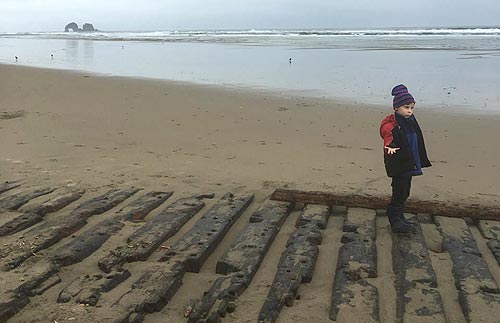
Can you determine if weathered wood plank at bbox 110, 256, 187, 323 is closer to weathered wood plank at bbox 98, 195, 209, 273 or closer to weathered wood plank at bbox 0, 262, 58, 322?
weathered wood plank at bbox 98, 195, 209, 273

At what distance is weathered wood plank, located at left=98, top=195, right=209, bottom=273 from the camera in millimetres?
3580

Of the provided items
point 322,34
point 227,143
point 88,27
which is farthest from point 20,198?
point 88,27

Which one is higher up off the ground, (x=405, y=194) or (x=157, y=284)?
(x=405, y=194)

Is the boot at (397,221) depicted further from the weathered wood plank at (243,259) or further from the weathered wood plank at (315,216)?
the weathered wood plank at (243,259)

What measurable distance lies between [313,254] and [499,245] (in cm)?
157

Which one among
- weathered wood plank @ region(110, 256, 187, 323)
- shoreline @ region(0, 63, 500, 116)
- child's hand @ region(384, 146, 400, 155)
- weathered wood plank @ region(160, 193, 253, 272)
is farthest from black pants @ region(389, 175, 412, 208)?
shoreline @ region(0, 63, 500, 116)

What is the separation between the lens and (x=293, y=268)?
344 cm

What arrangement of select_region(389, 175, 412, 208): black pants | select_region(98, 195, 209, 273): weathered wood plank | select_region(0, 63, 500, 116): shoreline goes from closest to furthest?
select_region(98, 195, 209, 273): weathered wood plank < select_region(389, 175, 412, 208): black pants < select_region(0, 63, 500, 116): shoreline

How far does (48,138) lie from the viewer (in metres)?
8.26

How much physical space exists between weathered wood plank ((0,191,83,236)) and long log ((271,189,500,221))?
2.07 meters

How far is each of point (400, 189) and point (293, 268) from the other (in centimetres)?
146

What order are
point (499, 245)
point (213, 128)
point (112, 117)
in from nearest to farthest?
point (499, 245) < point (213, 128) < point (112, 117)

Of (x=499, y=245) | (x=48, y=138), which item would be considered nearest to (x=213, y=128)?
(x=48, y=138)

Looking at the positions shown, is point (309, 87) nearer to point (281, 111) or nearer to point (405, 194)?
point (281, 111)
